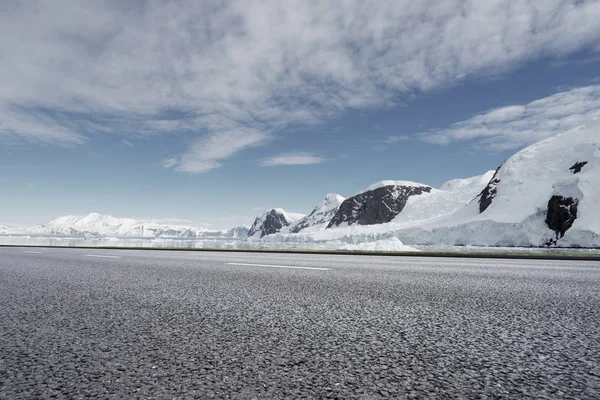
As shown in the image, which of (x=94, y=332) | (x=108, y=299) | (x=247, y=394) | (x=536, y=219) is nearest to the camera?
(x=247, y=394)

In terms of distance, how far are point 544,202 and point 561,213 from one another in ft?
12.2

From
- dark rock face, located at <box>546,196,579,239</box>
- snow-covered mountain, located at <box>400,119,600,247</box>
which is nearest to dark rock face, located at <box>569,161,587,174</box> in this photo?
snow-covered mountain, located at <box>400,119,600,247</box>

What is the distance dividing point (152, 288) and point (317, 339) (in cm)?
348

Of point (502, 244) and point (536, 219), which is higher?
point (536, 219)

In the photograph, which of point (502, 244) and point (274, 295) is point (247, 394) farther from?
point (502, 244)

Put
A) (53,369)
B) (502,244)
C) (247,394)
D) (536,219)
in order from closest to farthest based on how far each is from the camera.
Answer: (247,394), (53,369), (502,244), (536,219)

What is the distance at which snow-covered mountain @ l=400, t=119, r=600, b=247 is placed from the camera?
64.0 metres

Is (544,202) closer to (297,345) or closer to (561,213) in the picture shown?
(561,213)

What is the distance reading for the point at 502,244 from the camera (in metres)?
67.2

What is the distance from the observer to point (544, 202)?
72438 millimetres

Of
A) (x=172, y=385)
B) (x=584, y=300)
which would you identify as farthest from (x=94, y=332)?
(x=584, y=300)

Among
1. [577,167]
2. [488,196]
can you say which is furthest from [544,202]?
[488,196]

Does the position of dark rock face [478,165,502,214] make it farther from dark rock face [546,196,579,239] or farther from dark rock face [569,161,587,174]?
dark rock face [546,196,579,239]

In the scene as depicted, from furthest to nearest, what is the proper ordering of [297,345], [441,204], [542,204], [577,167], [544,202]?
1. [441,204]
2. [577,167]
3. [544,202]
4. [542,204]
5. [297,345]
